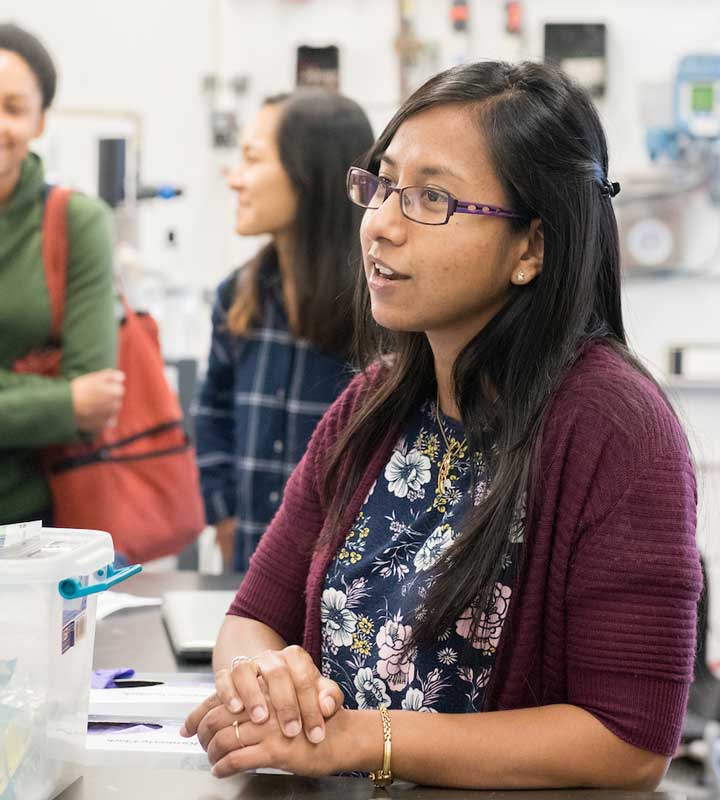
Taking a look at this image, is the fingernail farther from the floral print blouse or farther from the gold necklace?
the gold necklace

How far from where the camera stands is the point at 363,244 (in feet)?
4.27

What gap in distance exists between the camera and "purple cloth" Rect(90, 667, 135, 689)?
135cm

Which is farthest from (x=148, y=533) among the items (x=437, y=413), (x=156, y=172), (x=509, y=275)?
(x=156, y=172)

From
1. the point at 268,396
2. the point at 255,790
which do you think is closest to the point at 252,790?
the point at 255,790

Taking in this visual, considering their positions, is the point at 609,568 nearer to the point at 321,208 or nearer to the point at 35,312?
Answer: the point at 35,312

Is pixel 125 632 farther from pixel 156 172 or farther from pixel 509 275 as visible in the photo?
pixel 156 172

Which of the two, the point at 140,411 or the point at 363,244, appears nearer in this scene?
the point at 363,244

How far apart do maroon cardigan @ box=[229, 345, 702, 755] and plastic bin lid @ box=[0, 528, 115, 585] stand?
0.42 meters

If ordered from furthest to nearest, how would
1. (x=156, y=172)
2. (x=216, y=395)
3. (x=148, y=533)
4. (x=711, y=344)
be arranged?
(x=156, y=172) → (x=711, y=344) → (x=216, y=395) → (x=148, y=533)

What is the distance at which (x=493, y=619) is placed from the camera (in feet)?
3.93

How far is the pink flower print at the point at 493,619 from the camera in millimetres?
1197

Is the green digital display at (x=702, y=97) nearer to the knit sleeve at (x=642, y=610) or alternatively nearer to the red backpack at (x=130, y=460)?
the red backpack at (x=130, y=460)

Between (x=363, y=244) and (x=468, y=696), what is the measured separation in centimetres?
49

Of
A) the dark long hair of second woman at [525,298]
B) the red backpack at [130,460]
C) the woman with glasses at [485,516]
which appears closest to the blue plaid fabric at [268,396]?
the red backpack at [130,460]
